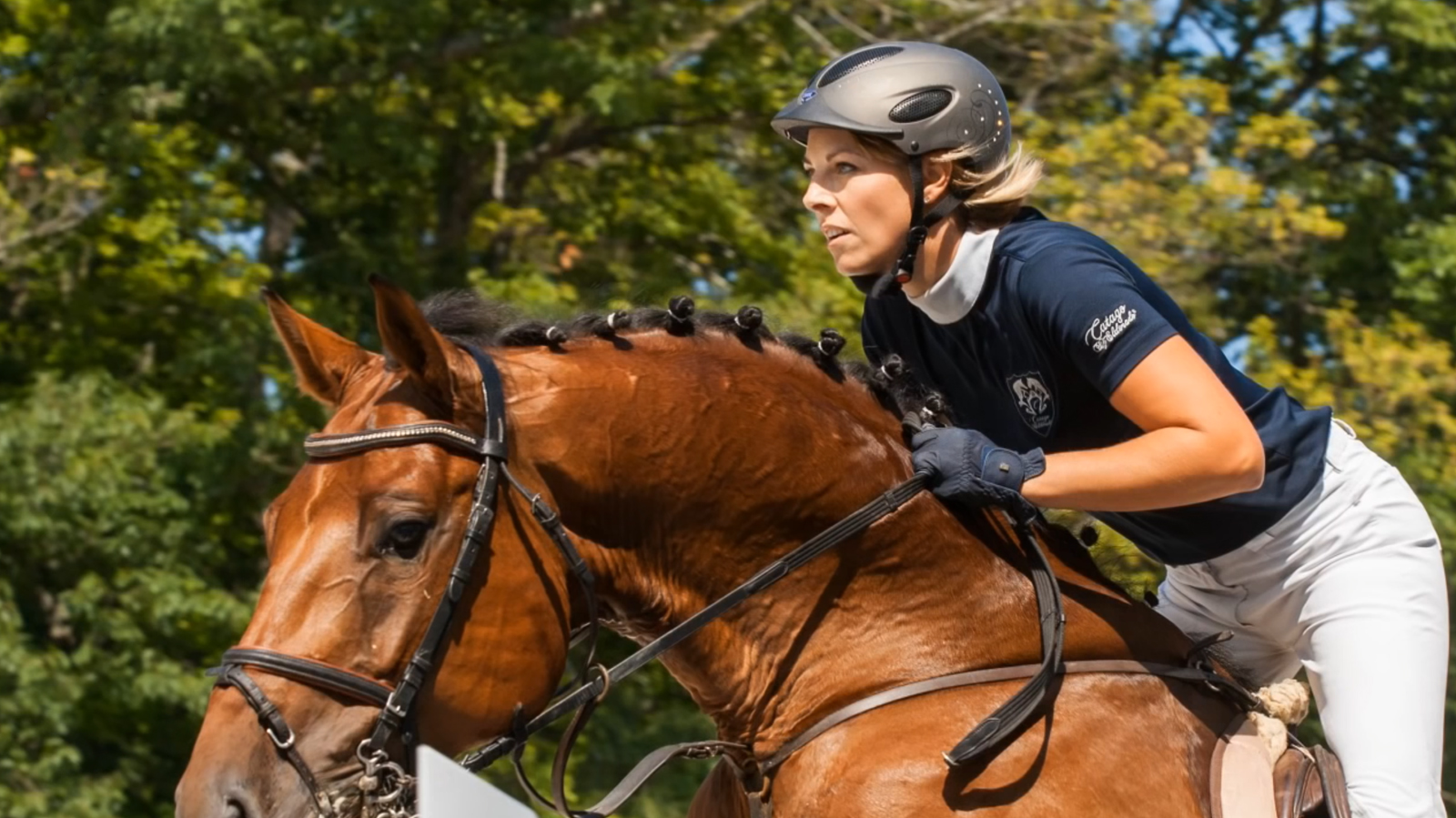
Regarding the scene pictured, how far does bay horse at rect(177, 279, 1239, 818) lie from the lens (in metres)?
3.11

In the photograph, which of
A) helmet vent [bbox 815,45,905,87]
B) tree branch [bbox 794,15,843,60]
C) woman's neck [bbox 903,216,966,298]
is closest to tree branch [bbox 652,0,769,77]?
tree branch [bbox 794,15,843,60]

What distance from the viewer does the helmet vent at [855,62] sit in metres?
3.72

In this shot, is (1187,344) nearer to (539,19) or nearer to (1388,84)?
(539,19)

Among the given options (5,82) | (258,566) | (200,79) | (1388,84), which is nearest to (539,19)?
(200,79)

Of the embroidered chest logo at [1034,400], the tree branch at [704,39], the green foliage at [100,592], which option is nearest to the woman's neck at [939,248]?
the embroidered chest logo at [1034,400]

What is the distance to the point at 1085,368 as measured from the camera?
337 cm

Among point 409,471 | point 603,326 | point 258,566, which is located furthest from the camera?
point 258,566

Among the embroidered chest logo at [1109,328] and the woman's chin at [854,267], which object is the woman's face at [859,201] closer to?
the woman's chin at [854,267]

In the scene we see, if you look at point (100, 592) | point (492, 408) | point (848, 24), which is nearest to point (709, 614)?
point (492, 408)

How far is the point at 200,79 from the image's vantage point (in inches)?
490

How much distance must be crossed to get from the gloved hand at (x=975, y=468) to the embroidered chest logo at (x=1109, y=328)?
25 cm

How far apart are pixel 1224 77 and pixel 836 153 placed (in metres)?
14.8

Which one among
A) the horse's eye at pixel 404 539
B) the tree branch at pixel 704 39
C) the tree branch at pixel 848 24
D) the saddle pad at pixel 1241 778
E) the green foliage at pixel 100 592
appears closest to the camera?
the horse's eye at pixel 404 539

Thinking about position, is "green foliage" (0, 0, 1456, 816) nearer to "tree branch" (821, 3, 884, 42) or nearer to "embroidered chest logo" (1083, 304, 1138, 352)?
"tree branch" (821, 3, 884, 42)
